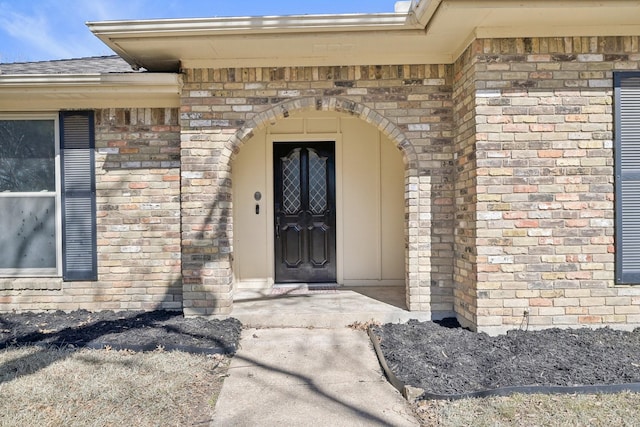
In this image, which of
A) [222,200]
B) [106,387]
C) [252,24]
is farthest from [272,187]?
[106,387]

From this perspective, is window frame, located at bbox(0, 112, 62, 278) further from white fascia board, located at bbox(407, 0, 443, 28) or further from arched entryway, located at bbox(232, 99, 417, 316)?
white fascia board, located at bbox(407, 0, 443, 28)

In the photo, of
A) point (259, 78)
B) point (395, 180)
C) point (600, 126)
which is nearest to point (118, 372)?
point (259, 78)

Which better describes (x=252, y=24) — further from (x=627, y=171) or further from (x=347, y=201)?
(x=627, y=171)

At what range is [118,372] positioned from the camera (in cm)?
301

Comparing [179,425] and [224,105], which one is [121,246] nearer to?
[224,105]

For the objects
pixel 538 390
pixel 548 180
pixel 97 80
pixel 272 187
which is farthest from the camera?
pixel 272 187

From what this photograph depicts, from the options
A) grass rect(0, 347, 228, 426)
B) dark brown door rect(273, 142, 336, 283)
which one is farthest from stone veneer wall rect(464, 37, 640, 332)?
grass rect(0, 347, 228, 426)

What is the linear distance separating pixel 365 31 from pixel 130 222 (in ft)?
10.2

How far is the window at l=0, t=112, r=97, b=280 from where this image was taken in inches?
172

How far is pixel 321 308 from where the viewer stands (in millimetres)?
4285

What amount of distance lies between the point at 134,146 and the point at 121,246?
1095mm

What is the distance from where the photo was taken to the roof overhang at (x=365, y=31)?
3231mm

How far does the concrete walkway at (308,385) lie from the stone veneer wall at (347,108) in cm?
92

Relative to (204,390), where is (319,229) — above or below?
above
